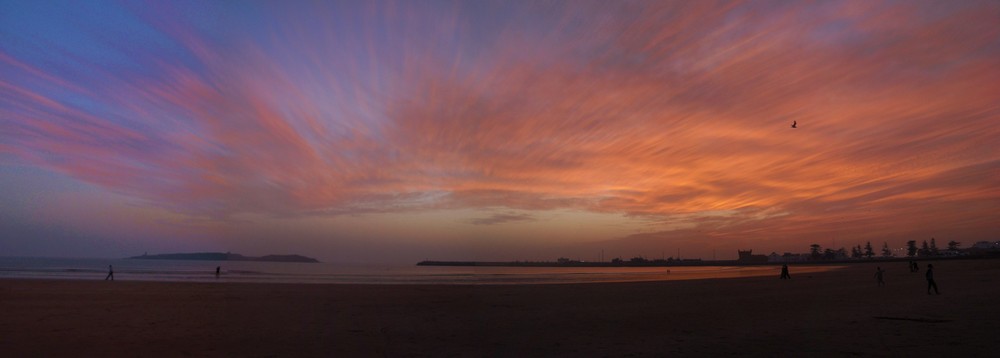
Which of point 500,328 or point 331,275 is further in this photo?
point 331,275

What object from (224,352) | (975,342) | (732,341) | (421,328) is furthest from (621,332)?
(224,352)

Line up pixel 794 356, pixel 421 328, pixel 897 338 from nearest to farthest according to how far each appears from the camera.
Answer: pixel 794 356 → pixel 897 338 → pixel 421 328

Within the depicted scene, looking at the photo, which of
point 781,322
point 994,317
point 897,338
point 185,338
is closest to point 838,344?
point 897,338

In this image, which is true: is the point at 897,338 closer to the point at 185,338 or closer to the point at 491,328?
the point at 491,328

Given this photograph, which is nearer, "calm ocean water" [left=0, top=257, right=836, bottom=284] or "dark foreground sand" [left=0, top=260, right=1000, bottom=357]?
"dark foreground sand" [left=0, top=260, right=1000, bottom=357]

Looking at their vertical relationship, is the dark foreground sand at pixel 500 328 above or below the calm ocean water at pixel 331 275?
above

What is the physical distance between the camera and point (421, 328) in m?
14.9

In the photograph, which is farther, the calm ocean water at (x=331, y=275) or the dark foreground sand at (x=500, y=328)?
the calm ocean water at (x=331, y=275)

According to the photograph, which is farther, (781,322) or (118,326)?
(781,322)

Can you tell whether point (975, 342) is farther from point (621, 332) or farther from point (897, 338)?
point (621, 332)

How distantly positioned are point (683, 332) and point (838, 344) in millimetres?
3532

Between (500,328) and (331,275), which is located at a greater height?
(500,328)

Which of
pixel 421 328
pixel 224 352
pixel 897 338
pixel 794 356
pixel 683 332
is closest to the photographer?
pixel 794 356

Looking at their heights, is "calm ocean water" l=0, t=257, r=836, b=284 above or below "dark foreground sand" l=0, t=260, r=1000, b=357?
below
